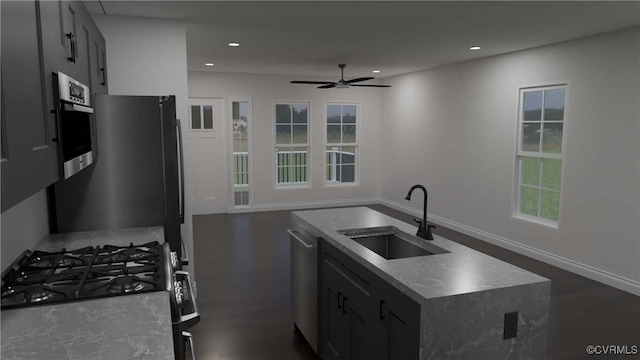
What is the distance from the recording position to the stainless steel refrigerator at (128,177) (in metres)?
2.83

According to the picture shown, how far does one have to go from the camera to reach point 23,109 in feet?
4.04

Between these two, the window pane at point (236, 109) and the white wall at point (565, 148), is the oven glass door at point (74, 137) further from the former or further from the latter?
the window pane at point (236, 109)

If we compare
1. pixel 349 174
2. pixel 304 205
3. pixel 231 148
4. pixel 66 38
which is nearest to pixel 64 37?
pixel 66 38

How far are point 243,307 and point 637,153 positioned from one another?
4.05 metres

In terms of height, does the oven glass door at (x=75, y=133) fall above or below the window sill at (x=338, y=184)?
above

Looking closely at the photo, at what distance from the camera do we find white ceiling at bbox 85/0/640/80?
357 centimetres

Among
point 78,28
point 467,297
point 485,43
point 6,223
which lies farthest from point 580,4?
point 6,223

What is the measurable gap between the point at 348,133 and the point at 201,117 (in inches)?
115

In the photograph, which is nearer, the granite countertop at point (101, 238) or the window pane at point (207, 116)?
the granite countertop at point (101, 238)

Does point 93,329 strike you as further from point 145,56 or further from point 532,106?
point 532,106

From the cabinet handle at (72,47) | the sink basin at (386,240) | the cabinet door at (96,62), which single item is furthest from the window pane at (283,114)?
the cabinet handle at (72,47)

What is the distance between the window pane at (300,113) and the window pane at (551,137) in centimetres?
457

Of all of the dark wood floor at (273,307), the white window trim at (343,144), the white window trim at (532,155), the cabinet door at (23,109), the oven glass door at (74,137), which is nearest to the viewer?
the cabinet door at (23,109)

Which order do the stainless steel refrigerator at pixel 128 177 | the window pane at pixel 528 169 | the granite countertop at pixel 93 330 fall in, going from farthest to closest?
the window pane at pixel 528 169 < the stainless steel refrigerator at pixel 128 177 < the granite countertop at pixel 93 330
